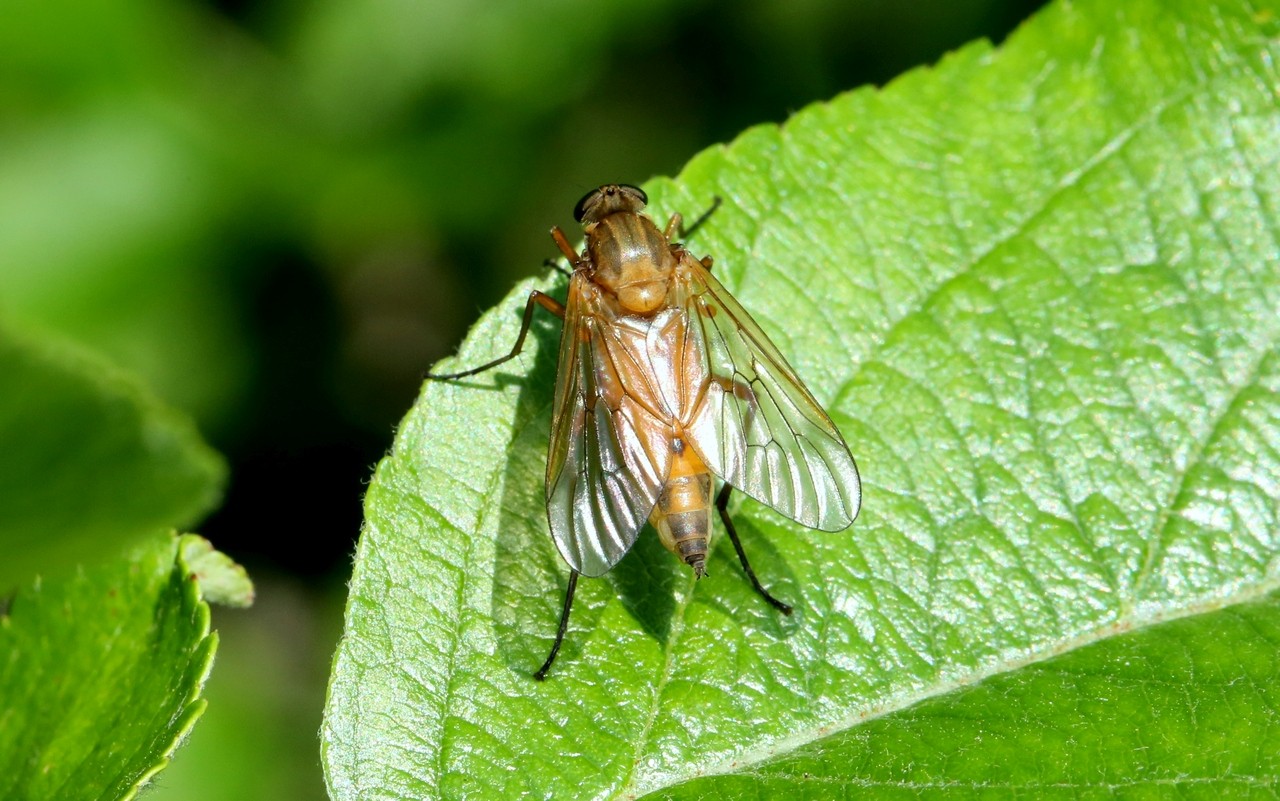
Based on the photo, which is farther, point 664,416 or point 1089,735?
point 664,416

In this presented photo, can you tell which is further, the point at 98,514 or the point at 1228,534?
the point at 1228,534

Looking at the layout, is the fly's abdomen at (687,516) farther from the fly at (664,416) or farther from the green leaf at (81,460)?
the green leaf at (81,460)

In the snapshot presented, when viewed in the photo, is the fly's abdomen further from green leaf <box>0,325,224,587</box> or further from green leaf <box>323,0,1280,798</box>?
green leaf <box>0,325,224,587</box>

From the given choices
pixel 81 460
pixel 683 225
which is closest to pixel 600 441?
pixel 683 225

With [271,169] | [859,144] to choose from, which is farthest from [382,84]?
[859,144]

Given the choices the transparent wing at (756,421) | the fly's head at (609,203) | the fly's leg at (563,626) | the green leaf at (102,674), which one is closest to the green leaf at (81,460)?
the green leaf at (102,674)

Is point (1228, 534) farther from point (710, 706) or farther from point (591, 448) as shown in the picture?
point (591, 448)

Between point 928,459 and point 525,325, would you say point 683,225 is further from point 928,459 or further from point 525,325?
point 928,459
